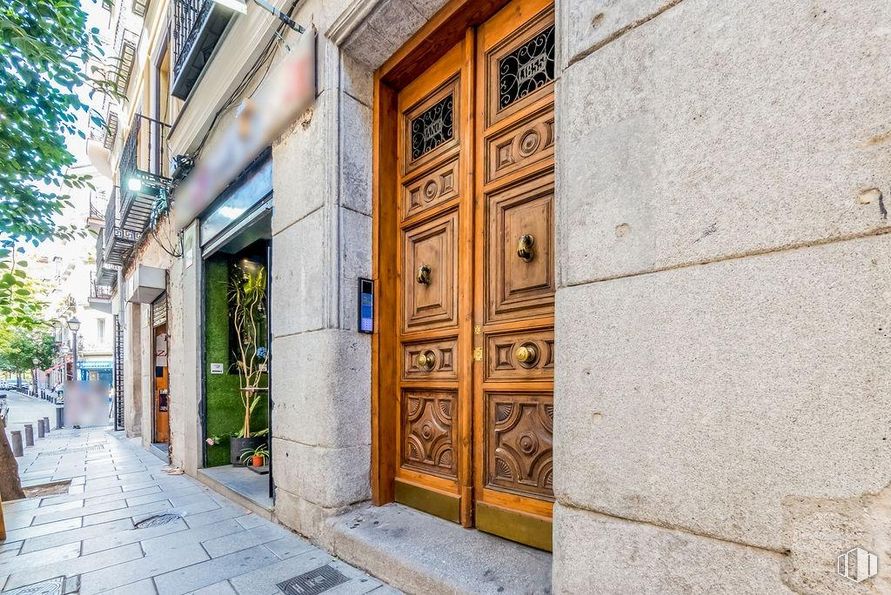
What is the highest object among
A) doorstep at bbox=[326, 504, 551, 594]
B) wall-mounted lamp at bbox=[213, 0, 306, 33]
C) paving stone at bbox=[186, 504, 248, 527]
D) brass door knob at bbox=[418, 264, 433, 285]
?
wall-mounted lamp at bbox=[213, 0, 306, 33]

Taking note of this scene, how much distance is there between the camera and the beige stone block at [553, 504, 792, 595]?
4.63 feet

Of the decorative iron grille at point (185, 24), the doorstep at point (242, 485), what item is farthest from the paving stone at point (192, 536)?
the decorative iron grille at point (185, 24)

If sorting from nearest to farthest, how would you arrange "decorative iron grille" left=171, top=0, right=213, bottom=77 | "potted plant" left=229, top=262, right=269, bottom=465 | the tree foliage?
"decorative iron grille" left=171, top=0, right=213, bottom=77, "potted plant" left=229, top=262, right=269, bottom=465, the tree foliage

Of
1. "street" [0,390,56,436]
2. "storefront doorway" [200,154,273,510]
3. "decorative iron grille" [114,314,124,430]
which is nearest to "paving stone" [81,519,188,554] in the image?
"storefront doorway" [200,154,273,510]

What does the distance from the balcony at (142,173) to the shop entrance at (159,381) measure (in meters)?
1.70

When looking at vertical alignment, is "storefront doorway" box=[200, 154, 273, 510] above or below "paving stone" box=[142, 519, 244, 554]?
above

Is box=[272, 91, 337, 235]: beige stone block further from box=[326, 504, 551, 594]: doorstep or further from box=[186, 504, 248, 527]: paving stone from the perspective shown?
box=[186, 504, 248, 527]: paving stone

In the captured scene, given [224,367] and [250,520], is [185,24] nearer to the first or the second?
[224,367]

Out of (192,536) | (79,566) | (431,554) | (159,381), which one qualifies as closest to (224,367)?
(192,536)

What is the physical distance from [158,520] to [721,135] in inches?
215

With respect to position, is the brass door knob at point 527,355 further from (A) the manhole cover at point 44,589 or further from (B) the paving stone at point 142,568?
(A) the manhole cover at point 44,589

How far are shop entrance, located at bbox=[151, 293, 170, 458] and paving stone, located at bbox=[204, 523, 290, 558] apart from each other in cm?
626

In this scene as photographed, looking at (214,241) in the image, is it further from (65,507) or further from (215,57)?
(65,507)

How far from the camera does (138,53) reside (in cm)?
1110
